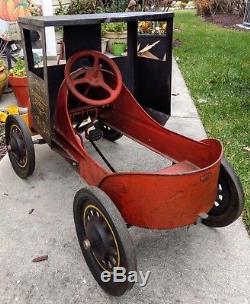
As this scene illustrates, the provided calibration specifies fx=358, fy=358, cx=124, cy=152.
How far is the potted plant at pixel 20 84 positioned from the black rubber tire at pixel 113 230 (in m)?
2.66

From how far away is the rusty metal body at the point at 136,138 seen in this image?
2.01 meters

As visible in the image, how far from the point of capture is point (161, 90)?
3307mm

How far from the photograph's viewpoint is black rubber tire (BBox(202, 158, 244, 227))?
2.33m

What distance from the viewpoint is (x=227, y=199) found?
2416 mm

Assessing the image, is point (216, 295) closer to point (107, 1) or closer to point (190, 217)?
point (190, 217)

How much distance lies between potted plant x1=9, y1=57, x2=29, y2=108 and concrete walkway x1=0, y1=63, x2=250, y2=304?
1789 mm

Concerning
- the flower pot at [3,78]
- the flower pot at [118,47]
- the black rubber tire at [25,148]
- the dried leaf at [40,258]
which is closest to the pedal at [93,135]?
the black rubber tire at [25,148]

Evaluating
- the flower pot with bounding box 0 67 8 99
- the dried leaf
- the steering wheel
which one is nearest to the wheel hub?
the dried leaf

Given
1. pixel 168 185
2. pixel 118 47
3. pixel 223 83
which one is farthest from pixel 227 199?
pixel 118 47

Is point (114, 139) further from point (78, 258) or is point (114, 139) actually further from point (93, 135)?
point (78, 258)

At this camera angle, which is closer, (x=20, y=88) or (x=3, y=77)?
(x=20, y=88)

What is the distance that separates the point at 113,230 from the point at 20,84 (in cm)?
324

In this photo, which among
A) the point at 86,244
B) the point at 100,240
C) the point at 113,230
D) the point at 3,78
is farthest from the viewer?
the point at 3,78

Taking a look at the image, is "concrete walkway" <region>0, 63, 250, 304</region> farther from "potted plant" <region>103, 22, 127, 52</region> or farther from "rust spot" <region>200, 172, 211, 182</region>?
"potted plant" <region>103, 22, 127, 52</region>
